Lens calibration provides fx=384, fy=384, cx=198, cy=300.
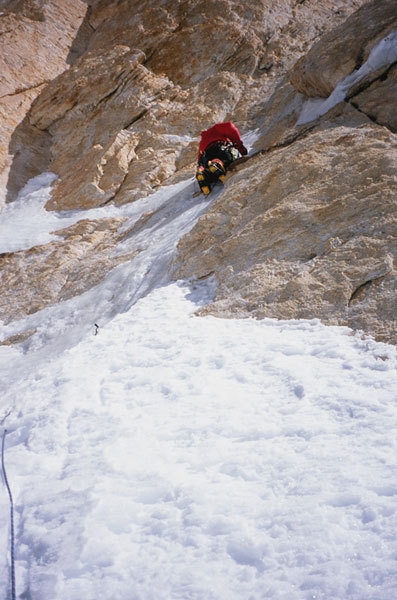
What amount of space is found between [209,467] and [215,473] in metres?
0.07

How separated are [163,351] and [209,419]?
1.39 meters

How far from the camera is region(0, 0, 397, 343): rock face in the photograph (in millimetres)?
5086

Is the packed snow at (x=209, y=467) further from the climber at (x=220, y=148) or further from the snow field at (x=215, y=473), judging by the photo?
the climber at (x=220, y=148)

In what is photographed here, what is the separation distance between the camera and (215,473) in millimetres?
2723

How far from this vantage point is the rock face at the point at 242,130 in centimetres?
509

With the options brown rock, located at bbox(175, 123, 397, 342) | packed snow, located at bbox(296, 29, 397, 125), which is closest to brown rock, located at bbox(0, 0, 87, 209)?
brown rock, located at bbox(175, 123, 397, 342)

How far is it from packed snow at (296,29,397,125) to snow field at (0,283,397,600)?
6.59 meters

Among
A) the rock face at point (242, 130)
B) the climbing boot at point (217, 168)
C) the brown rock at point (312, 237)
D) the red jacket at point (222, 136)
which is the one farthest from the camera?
the red jacket at point (222, 136)

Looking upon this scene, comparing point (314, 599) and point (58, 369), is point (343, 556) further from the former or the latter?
point (58, 369)

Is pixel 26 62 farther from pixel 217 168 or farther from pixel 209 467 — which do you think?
pixel 209 467

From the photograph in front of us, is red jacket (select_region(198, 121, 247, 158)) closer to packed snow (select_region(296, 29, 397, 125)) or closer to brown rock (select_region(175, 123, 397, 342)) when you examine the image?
packed snow (select_region(296, 29, 397, 125))

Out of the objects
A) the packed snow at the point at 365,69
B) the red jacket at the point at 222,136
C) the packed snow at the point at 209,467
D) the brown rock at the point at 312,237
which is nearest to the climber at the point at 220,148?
the red jacket at the point at 222,136

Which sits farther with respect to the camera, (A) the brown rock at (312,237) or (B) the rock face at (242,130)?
(B) the rock face at (242,130)

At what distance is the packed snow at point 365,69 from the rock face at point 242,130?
17 cm
